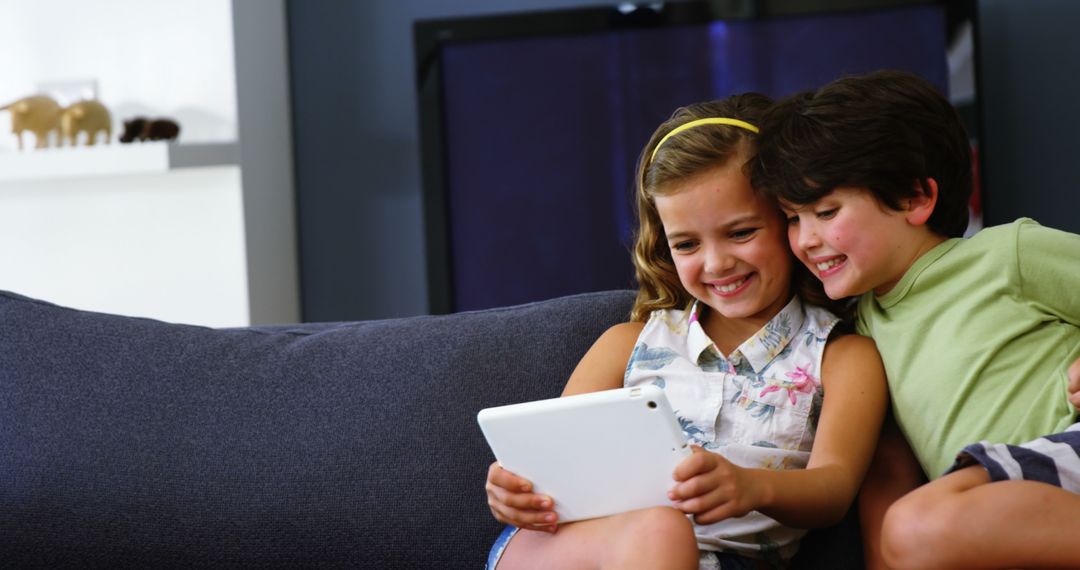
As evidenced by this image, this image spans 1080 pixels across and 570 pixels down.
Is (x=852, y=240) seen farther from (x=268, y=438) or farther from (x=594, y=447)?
(x=268, y=438)

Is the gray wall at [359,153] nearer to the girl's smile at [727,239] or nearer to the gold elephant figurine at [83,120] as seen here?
the gold elephant figurine at [83,120]

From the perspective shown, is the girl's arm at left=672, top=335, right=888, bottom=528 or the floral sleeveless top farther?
the floral sleeveless top

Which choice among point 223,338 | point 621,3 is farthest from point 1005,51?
point 223,338

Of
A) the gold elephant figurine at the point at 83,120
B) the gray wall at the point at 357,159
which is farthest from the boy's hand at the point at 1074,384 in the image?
the gold elephant figurine at the point at 83,120

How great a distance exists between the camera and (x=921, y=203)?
4.51 ft

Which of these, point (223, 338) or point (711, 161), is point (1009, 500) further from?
point (223, 338)

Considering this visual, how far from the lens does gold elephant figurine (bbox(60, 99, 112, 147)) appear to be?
3178 millimetres

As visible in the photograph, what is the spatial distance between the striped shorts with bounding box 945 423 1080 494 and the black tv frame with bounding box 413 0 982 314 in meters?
2.06

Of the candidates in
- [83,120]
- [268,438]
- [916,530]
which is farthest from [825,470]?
[83,120]

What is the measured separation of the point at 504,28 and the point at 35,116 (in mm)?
1242

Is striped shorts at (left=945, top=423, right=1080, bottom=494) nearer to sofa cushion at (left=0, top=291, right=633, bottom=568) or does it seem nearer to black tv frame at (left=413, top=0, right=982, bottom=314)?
sofa cushion at (left=0, top=291, right=633, bottom=568)

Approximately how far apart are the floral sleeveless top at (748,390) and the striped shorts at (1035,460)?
24 cm

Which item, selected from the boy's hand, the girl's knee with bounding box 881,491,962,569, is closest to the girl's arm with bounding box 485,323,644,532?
the girl's knee with bounding box 881,491,962,569

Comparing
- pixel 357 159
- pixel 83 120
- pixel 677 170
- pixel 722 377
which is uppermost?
pixel 83 120
